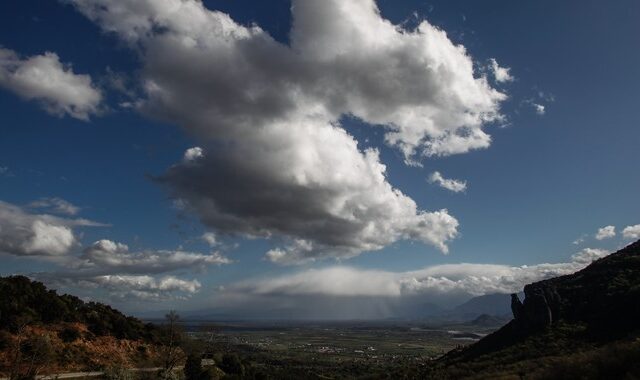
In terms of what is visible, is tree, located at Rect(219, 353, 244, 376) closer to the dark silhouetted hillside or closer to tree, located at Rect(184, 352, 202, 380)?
tree, located at Rect(184, 352, 202, 380)

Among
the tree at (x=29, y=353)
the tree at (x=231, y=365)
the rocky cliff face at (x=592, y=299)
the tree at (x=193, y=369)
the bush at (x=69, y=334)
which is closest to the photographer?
the tree at (x=29, y=353)

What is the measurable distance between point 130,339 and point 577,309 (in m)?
77.9

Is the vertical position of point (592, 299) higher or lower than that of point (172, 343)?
higher

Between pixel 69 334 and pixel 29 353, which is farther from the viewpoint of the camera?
pixel 69 334

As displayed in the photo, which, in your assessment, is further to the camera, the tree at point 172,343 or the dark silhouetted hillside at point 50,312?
the tree at point 172,343

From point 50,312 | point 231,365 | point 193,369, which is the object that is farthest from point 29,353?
point 231,365

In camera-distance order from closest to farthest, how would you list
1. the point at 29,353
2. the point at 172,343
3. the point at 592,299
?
the point at 29,353 → the point at 172,343 → the point at 592,299

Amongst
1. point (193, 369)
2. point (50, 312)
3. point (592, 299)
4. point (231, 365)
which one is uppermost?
point (592, 299)

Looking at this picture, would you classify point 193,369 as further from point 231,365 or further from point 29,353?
point 29,353

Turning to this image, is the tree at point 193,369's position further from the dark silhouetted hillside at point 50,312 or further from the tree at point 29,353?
the tree at point 29,353

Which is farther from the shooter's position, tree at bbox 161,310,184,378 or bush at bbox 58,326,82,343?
tree at bbox 161,310,184,378

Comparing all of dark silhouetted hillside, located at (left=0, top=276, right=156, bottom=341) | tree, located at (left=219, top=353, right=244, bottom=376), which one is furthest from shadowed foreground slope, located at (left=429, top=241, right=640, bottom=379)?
dark silhouetted hillside, located at (left=0, top=276, right=156, bottom=341)

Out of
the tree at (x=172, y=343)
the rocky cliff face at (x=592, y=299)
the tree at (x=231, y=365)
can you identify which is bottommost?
the tree at (x=231, y=365)

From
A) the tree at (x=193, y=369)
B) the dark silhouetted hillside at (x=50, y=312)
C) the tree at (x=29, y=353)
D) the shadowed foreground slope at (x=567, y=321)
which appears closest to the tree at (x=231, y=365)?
the tree at (x=193, y=369)
